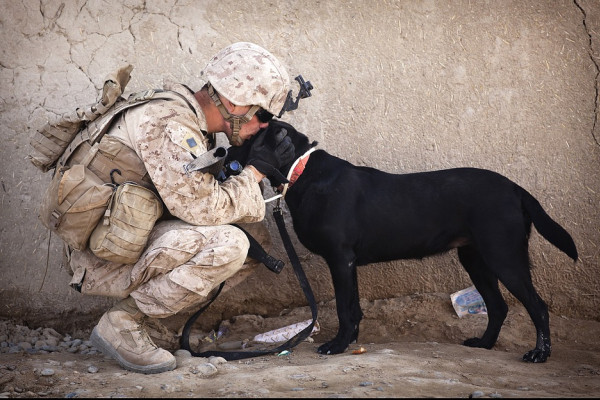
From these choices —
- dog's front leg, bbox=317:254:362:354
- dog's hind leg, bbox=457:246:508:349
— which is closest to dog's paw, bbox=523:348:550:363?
dog's hind leg, bbox=457:246:508:349

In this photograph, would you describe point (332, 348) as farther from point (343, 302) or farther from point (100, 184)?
point (100, 184)

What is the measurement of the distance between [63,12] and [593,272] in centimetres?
390

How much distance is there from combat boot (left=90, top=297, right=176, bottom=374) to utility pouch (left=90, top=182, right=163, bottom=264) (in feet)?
1.02

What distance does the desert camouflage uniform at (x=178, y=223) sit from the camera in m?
3.26

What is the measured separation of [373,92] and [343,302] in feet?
4.79

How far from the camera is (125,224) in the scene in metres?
3.30

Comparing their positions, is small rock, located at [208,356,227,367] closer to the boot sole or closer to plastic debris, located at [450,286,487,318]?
the boot sole

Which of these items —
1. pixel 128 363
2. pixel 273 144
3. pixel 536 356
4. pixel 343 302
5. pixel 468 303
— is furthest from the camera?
pixel 468 303

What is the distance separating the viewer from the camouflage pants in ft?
11.1

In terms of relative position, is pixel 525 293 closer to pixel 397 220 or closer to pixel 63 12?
pixel 397 220

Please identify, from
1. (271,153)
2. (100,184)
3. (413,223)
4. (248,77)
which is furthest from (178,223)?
(413,223)

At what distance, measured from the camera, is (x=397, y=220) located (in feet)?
13.0

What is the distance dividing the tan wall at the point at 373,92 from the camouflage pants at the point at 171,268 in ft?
3.07

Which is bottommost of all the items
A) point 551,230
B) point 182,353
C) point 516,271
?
point 182,353
